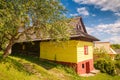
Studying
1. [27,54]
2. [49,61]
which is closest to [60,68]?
[49,61]

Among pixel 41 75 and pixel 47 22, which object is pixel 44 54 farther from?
pixel 47 22

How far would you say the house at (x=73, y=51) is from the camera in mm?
22734

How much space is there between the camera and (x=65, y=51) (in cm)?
2364

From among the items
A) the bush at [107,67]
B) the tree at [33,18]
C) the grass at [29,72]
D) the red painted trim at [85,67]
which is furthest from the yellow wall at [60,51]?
the bush at [107,67]

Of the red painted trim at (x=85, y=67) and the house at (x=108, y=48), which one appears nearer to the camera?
the red painted trim at (x=85, y=67)

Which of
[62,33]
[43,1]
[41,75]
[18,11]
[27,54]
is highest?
[43,1]

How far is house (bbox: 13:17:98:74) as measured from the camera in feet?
74.6

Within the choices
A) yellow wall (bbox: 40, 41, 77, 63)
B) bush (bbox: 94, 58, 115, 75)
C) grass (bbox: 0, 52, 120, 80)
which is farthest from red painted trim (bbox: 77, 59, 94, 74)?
bush (bbox: 94, 58, 115, 75)

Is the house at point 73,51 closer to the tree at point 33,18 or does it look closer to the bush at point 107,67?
the bush at point 107,67

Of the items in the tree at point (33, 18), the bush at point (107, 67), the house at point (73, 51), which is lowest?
the bush at point (107, 67)

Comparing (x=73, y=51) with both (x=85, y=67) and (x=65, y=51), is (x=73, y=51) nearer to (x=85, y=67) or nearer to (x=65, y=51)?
(x=65, y=51)

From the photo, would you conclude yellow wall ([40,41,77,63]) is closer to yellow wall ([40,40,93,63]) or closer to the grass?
yellow wall ([40,40,93,63])

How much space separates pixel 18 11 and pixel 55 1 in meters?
3.69

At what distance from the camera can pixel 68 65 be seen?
76.6 feet
